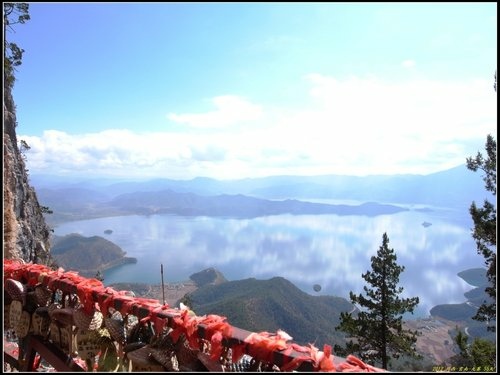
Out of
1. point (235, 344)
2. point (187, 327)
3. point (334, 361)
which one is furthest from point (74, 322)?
point (334, 361)

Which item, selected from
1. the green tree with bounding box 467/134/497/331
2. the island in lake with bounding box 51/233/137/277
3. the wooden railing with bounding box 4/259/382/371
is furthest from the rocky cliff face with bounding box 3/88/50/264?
the island in lake with bounding box 51/233/137/277

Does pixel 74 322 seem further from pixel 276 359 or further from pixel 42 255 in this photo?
pixel 42 255

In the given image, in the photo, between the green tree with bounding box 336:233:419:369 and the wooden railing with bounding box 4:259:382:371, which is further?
the green tree with bounding box 336:233:419:369

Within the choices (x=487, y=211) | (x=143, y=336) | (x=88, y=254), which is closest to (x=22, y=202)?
(x=143, y=336)

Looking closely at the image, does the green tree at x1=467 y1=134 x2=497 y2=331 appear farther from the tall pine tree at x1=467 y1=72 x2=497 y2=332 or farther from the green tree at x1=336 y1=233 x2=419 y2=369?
the green tree at x1=336 y1=233 x2=419 y2=369

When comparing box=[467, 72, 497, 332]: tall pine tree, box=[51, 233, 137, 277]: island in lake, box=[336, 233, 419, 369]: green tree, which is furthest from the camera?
box=[51, 233, 137, 277]: island in lake

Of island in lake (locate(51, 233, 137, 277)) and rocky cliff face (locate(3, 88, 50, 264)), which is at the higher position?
rocky cliff face (locate(3, 88, 50, 264))

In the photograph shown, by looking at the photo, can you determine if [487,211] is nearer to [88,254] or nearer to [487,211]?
[487,211]
